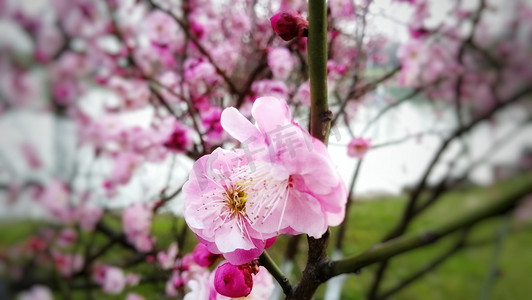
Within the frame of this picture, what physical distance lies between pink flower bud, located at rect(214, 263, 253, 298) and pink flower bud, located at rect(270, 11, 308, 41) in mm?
150

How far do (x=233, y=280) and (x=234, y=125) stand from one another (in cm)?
10

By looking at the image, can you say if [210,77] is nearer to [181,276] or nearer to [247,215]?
[181,276]

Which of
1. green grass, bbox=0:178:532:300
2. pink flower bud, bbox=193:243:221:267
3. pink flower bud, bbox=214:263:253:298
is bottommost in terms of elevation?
green grass, bbox=0:178:532:300

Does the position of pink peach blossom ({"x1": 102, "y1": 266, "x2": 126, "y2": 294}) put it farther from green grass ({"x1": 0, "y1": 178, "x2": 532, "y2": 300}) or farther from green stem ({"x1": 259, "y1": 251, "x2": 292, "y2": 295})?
green stem ({"x1": 259, "y1": 251, "x2": 292, "y2": 295})

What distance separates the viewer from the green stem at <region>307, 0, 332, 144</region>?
227mm

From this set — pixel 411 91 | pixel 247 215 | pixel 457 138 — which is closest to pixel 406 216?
pixel 457 138

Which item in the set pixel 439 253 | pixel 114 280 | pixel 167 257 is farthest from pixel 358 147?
pixel 439 253

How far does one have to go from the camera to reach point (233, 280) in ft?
0.86

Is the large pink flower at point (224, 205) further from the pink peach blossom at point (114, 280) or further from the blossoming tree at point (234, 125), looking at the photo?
the pink peach blossom at point (114, 280)

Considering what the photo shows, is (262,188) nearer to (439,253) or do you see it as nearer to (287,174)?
(287,174)


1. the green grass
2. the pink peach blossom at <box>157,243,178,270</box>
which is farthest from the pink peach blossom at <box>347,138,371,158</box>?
the green grass

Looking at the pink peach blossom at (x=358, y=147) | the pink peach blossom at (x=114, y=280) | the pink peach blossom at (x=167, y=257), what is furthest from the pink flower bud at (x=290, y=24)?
the pink peach blossom at (x=114, y=280)

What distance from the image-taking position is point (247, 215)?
255 mm

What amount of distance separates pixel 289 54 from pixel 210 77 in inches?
5.5
